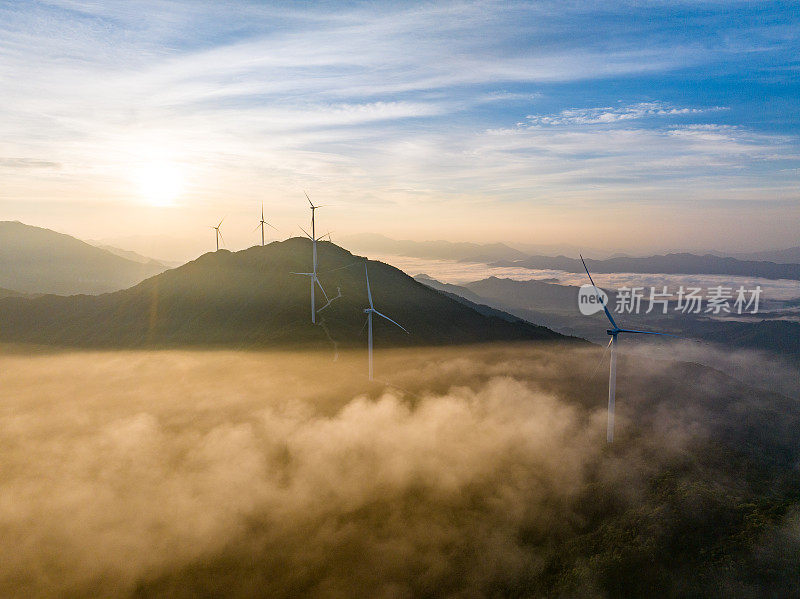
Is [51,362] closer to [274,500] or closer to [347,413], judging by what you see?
[347,413]

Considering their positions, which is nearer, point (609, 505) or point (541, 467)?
point (609, 505)

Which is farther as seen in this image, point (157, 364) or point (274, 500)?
point (157, 364)

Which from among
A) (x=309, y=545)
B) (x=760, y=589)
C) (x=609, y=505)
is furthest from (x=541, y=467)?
(x=309, y=545)

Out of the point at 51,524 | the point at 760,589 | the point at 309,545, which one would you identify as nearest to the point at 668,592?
the point at 760,589

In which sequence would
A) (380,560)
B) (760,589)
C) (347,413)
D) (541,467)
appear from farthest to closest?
(347,413), (541,467), (380,560), (760,589)

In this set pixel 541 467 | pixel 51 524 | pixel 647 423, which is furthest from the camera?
pixel 647 423

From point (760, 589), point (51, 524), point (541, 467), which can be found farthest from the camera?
point (541, 467)

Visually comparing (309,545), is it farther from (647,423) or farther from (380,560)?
(647,423)

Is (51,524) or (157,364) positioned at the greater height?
(157,364)

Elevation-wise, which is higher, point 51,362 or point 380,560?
Result: point 51,362
